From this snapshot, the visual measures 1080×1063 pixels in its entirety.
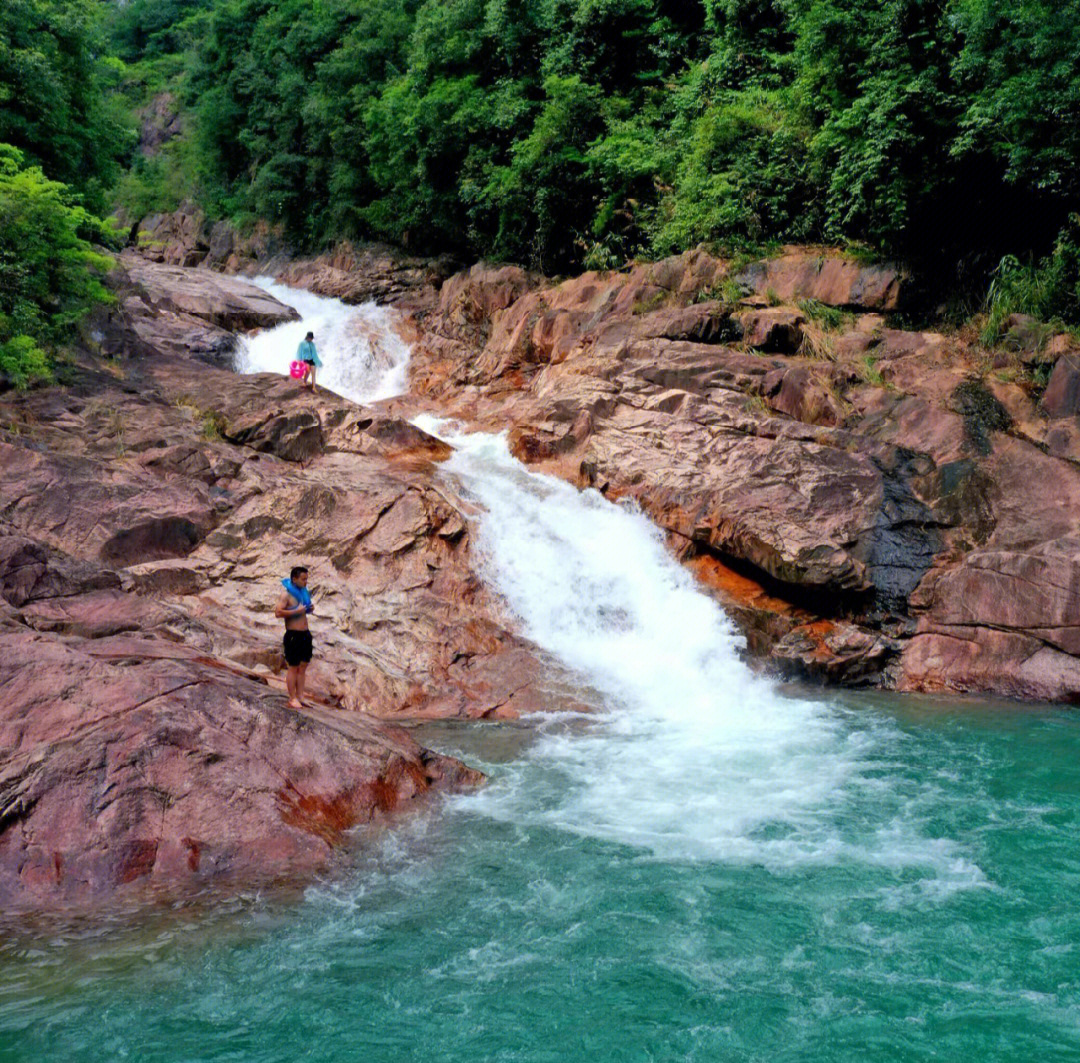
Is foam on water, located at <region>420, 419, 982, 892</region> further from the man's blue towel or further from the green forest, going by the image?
the green forest

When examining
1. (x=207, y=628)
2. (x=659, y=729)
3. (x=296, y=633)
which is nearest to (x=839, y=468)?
(x=659, y=729)

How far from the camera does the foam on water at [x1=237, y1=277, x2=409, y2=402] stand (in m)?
22.3

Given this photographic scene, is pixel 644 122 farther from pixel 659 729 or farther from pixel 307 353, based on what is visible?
pixel 659 729

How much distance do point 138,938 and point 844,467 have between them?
1135 cm

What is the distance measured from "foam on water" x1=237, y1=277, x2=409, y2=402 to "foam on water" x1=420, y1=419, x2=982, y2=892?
599 centimetres

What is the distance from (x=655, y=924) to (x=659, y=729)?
4.50m

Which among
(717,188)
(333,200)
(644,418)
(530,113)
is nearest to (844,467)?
(644,418)

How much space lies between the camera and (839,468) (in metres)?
14.3

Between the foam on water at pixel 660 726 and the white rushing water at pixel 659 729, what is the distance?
2 centimetres

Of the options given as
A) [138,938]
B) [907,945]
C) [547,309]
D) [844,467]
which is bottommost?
[138,938]

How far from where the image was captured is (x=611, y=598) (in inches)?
548

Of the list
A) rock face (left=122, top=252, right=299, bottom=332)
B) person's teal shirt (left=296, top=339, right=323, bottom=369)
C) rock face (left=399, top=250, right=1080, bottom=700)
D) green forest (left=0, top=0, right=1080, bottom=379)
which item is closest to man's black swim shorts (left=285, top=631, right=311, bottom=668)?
rock face (left=399, top=250, right=1080, bottom=700)

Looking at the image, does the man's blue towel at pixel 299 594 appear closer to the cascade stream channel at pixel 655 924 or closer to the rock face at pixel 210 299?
the cascade stream channel at pixel 655 924

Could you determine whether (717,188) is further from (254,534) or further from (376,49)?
(376,49)
